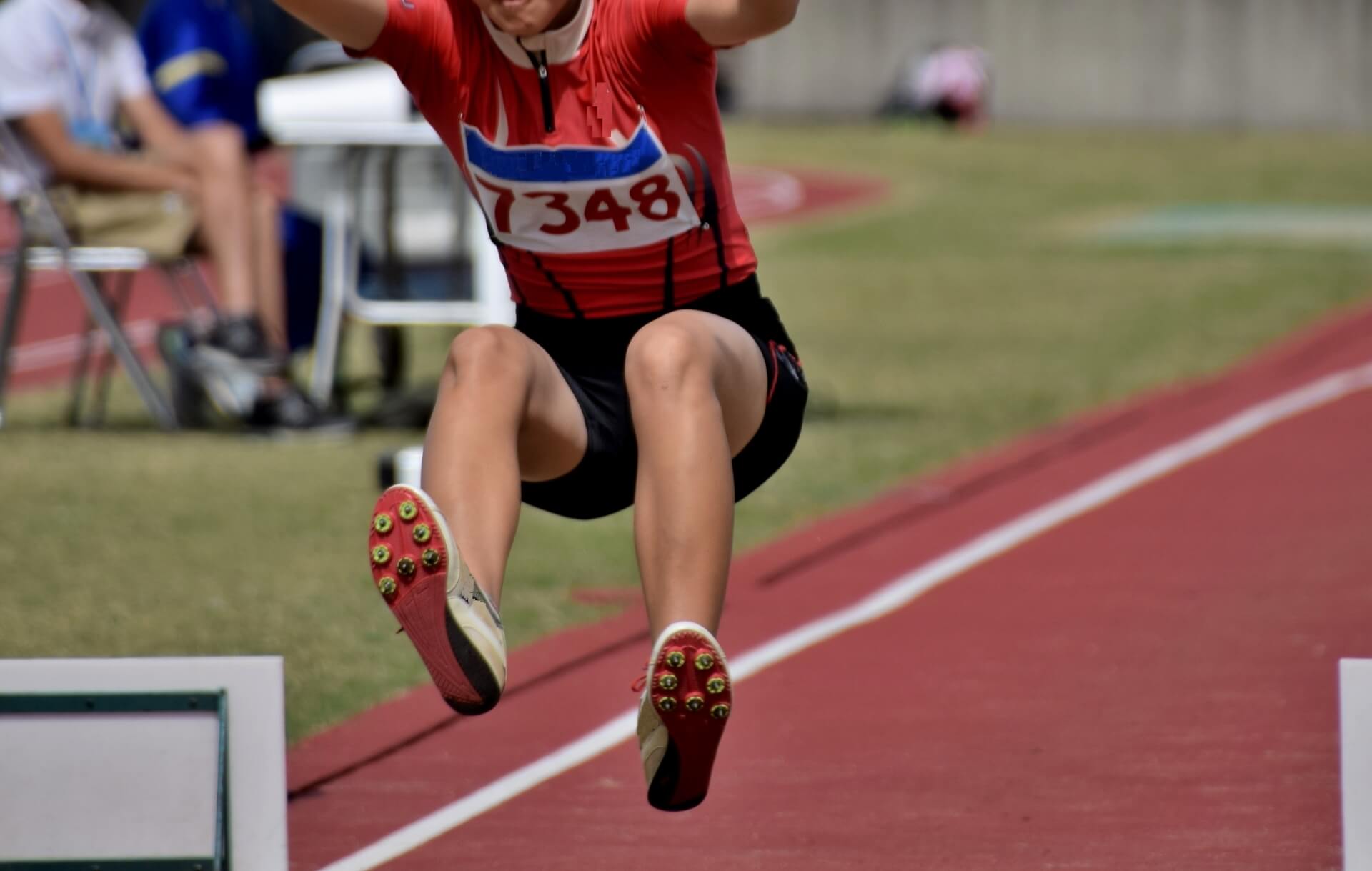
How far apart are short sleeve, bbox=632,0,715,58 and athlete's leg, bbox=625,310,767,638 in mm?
506

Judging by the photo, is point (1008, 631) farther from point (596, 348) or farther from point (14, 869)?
point (14, 869)

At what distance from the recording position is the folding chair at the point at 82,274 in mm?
9609

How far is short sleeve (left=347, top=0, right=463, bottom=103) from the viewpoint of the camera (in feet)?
13.9

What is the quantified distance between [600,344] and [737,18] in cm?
76

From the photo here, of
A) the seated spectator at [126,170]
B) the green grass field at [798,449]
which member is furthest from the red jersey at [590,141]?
the seated spectator at [126,170]

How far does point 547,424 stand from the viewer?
414 centimetres

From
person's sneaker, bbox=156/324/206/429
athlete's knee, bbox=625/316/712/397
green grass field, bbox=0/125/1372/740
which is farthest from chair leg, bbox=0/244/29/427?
athlete's knee, bbox=625/316/712/397

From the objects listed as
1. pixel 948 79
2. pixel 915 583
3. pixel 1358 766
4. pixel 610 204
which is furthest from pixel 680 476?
pixel 948 79

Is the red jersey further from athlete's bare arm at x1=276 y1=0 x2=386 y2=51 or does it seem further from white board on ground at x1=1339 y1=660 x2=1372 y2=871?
white board on ground at x1=1339 y1=660 x2=1372 y2=871

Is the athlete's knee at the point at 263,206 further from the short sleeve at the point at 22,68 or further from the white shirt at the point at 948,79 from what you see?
the white shirt at the point at 948,79

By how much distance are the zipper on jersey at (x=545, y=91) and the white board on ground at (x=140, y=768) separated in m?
1.16

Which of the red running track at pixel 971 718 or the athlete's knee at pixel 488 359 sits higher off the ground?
the athlete's knee at pixel 488 359

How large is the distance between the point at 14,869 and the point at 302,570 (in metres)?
3.55

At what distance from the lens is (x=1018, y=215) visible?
23.0 m
